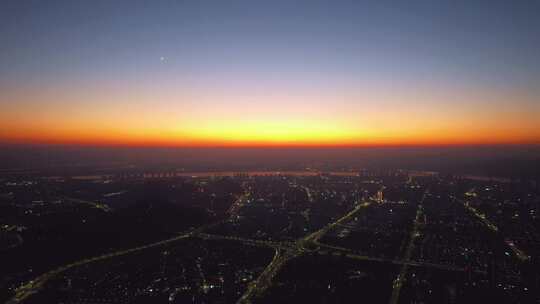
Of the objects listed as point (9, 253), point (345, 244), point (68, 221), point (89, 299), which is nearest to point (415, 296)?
point (345, 244)

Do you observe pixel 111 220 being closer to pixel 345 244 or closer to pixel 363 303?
pixel 345 244

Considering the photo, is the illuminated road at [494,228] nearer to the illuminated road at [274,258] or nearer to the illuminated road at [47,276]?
the illuminated road at [274,258]

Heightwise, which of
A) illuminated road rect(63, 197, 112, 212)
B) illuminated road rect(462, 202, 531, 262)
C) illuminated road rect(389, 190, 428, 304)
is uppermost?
illuminated road rect(389, 190, 428, 304)

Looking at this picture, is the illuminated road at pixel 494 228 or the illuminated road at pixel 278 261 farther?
the illuminated road at pixel 494 228

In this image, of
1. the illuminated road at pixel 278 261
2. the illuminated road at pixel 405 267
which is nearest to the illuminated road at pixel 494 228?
the illuminated road at pixel 405 267

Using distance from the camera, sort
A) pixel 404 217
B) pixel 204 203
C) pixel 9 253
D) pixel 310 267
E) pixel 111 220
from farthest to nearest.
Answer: pixel 204 203, pixel 404 217, pixel 111 220, pixel 9 253, pixel 310 267

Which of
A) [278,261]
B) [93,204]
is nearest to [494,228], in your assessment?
[278,261]

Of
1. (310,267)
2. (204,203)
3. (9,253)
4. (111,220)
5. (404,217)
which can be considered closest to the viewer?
(310,267)

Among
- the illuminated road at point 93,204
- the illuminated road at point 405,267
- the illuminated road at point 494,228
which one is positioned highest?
the illuminated road at point 405,267

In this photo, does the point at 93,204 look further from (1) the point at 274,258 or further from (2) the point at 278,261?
(2) the point at 278,261

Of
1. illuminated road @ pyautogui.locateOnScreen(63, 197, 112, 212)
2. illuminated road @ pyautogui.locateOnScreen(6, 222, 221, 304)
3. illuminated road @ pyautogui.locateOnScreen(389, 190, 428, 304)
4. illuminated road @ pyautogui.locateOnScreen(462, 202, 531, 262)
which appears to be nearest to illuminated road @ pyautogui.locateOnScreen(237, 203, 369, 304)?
illuminated road @ pyautogui.locateOnScreen(389, 190, 428, 304)

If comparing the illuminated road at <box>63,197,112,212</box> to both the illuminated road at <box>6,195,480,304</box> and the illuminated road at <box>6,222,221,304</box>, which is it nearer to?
the illuminated road at <box>6,195,480,304</box>
